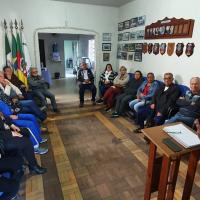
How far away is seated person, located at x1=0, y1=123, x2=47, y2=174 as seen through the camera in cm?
200

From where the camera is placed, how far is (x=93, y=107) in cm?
477

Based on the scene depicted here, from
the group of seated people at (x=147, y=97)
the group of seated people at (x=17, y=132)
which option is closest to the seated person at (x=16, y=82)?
the group of seated people at (x=17, y=132)

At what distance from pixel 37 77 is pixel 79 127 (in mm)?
1673

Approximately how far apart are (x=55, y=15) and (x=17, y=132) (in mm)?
3329

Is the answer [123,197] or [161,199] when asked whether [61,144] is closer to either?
[123,197]

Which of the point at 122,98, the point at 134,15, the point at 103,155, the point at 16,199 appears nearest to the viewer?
the point at 16,199

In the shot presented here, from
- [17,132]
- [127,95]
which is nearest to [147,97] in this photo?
[127,95]

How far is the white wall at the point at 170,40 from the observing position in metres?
2.98

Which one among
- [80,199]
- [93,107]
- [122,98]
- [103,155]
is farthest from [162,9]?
[80,199]

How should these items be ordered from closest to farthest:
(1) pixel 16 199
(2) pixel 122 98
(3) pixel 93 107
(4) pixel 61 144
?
(1) pixel 16 199 → (4) pixel 61 144 → (2) pixel 122 98 → (3) pixel 93 107

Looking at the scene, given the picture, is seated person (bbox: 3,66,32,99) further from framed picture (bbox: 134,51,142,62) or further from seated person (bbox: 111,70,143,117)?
framed picture (bbox: 134,51,142,62)

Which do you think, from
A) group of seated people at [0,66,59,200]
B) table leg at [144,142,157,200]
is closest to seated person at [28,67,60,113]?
group of seated people at [0,66,59,200]

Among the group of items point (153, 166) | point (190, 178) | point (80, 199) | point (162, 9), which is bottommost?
point (80, 199)

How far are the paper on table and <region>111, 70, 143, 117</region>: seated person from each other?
2.45 meters
